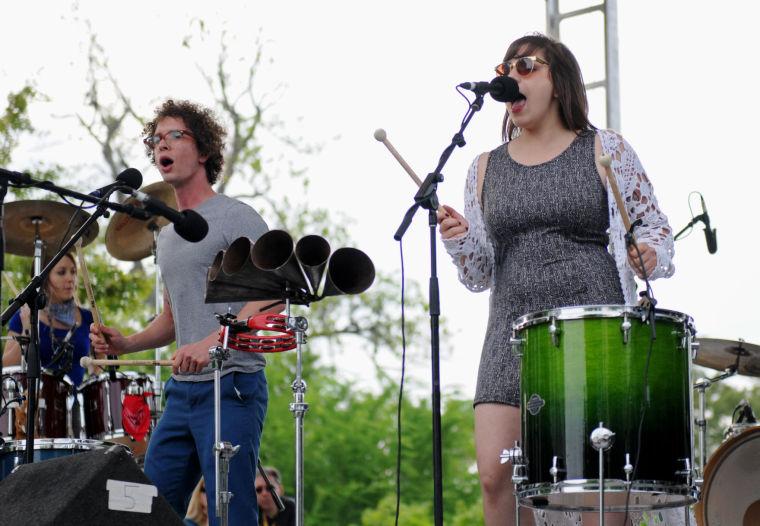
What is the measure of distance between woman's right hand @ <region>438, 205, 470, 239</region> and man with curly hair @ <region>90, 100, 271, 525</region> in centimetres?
83

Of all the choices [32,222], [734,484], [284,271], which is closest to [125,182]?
Answer: [284,271]

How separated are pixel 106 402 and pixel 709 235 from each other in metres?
3.41

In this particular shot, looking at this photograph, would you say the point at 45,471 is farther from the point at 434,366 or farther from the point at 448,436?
the point at 448,436

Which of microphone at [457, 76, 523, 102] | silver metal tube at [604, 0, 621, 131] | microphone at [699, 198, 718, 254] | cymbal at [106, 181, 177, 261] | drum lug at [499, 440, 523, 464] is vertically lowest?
drum lug at [499, 440, 523, 464]

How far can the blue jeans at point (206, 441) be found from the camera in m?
4.62

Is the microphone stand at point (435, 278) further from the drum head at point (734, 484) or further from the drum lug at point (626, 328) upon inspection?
the drum head at point (734, 484)

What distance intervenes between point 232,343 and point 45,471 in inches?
36.9

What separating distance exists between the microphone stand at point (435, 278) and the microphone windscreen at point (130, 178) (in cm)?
99

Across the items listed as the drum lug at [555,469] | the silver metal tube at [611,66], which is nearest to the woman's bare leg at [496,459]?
the drum lug at [555,469]

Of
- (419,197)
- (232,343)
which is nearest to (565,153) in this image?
(419,197)

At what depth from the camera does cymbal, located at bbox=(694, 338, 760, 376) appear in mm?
6816

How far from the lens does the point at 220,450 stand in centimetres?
447

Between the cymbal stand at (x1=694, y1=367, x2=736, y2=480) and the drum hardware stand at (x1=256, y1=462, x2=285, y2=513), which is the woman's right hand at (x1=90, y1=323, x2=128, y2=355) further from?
the cymbal stand at (x1=694, y1=367, x2=736, y2=480)

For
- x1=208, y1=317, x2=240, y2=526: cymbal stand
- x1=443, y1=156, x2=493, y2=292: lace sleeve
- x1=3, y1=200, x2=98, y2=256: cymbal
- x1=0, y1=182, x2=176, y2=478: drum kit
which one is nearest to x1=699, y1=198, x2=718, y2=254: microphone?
x1=443, y1=156, x2=493, y2=292: lace sleeve
